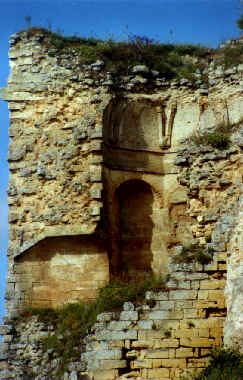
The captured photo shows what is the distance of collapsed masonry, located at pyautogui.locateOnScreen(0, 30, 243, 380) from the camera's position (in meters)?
21.9

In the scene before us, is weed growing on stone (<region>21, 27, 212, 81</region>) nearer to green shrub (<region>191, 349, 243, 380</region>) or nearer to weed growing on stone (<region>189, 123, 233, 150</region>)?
weed growing on stone (<region>189, 123, 233, 150</region>)

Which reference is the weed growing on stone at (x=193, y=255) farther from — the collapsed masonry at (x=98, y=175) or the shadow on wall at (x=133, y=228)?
the shadow on wall at (x=133, y=228)

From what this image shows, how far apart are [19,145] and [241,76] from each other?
20.7 ft

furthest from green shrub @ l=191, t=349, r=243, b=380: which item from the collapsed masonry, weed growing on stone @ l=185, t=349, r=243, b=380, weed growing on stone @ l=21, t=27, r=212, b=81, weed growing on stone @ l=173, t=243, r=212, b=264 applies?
weed growing on stone @ l=21, t=27, r=212, b=81

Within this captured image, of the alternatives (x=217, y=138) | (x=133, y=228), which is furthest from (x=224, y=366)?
(x=133, y=228)

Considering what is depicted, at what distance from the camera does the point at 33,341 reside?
73.8 feet

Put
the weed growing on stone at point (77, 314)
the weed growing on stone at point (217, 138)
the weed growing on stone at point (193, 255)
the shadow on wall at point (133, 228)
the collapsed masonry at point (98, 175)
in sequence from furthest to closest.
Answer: the shadow on wall at point (133, 228) < the collapsed masonry at point (98, 175) < the weed growing on stone at point (217, 138) < the weed growing on stone at point (77, 314) < the weed growing on stone at point (193, 255)

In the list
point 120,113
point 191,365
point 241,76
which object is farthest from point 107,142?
point 191,365

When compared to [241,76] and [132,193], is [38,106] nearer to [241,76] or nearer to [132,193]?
[132,193]

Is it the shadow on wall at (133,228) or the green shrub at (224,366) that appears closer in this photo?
the green shrub at (224,366)

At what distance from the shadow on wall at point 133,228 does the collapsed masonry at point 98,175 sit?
0.10 ft

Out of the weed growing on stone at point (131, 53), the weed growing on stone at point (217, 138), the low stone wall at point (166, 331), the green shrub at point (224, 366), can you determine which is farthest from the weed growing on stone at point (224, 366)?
the weed growing on stone at point (131, 53)

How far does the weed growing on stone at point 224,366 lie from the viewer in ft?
53.6

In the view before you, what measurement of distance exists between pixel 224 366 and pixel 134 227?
888cm
